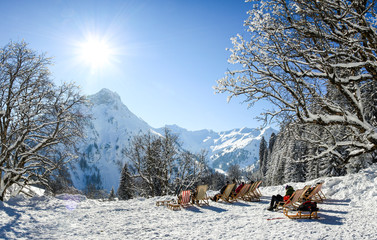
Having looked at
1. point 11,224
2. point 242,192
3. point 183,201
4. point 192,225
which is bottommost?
point 11,224

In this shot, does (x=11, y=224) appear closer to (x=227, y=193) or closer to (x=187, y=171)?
(x=227, y=193)

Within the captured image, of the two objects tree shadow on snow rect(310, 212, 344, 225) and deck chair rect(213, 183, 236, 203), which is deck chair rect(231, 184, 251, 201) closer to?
deck chair rect(213, 183, 236, 203)

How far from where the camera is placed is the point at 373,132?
5191 mm

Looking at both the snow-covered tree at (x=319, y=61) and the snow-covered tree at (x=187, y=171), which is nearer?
the snow-covered tree at (x=319, y=61)

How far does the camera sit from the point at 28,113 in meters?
13.0

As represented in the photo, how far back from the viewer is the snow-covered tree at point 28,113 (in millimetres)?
12273

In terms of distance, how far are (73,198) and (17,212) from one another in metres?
6.93

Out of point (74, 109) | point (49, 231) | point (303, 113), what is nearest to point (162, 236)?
point (49, 231)

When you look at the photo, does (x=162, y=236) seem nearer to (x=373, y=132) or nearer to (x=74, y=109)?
(x=373, y=132)

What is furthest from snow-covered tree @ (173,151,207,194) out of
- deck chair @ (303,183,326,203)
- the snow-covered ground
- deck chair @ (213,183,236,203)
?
the snow-covered ground

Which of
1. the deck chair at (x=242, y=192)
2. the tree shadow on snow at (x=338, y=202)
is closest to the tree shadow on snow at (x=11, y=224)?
the deck chair at (x=242, y=192)

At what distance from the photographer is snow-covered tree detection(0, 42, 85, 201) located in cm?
1227

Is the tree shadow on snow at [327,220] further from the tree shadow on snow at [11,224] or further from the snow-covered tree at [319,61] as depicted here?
the tree shadow on snow at [11,224]

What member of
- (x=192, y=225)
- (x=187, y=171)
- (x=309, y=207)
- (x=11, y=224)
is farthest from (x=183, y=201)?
(x=187, y=171)
